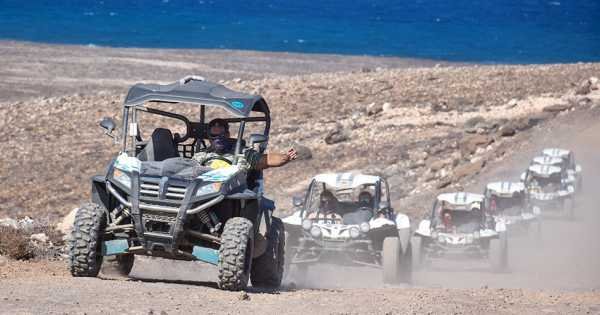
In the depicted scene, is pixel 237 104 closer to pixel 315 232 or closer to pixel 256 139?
pixel 256 139

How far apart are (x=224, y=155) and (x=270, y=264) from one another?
133 centimetres

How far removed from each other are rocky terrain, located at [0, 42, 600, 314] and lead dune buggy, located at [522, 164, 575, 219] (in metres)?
0.52

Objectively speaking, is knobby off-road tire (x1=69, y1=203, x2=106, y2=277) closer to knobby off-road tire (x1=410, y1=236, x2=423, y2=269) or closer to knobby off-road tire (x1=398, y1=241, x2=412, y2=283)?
knobby off-road tire (x1=398, y1=241, x2=412, y2=283)

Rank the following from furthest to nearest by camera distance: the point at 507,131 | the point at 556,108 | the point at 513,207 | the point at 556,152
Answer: the point at 556,108 → the point at 507,131 → the point at 556,152 → the point at 513,207

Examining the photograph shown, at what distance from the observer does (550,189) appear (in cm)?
2848

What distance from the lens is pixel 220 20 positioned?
104m

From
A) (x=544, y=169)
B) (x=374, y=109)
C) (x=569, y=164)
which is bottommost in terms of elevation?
(x=544, y=169)

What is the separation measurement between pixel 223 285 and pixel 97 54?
5223 centimetres

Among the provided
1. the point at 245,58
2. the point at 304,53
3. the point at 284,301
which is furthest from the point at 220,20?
the point at 284,301

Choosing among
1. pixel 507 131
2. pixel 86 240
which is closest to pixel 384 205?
pixel 86 240

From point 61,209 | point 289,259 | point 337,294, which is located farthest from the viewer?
point 61,209

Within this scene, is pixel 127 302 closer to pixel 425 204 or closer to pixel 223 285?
pixel 223 285

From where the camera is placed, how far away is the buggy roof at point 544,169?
92.9 feet

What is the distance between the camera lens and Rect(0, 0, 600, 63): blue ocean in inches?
3118
